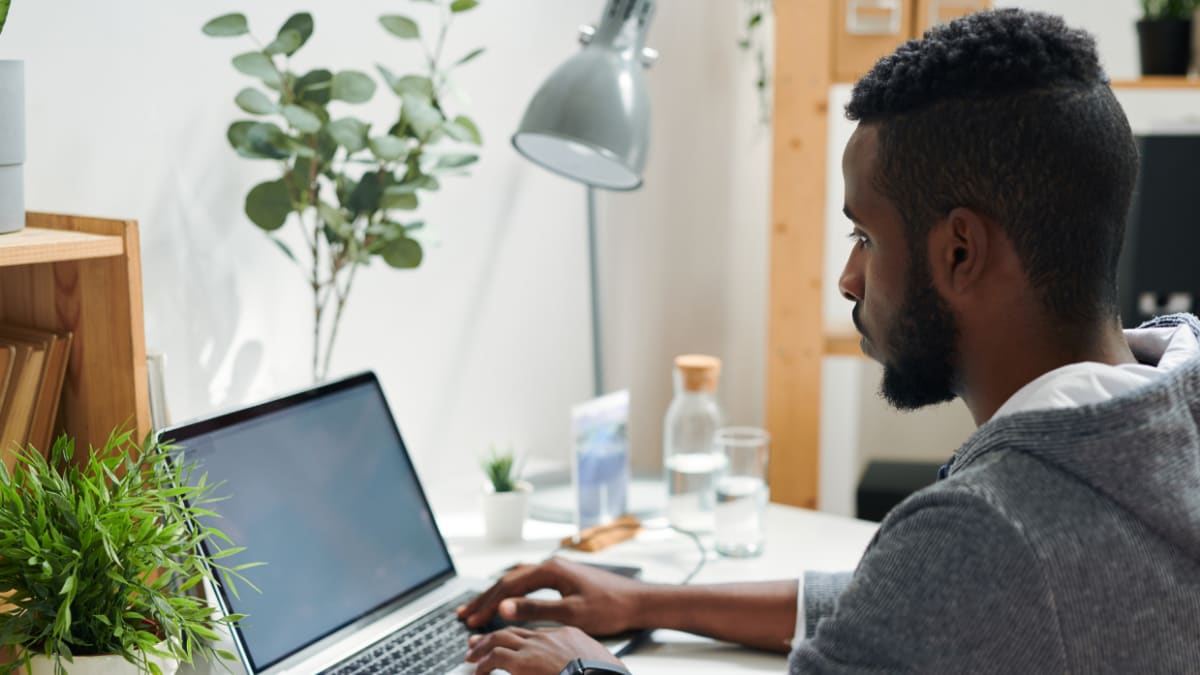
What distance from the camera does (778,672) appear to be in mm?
1191

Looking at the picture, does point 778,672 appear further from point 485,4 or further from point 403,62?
point 485,4

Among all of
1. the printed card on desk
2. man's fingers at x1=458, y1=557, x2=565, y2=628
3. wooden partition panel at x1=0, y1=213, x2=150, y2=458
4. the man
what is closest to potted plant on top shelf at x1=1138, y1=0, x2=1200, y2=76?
the printed card on desk

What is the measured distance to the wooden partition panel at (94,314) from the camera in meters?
1.04

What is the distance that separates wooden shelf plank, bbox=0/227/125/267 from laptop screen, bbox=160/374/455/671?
0.18 m

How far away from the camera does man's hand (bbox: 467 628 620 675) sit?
108 centimetres

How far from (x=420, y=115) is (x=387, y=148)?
6 centimetres

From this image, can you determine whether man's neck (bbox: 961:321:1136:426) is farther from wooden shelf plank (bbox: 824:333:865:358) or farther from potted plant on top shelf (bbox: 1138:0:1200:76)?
potted plant on top shelf (bbox: 1138:0:1200:76)

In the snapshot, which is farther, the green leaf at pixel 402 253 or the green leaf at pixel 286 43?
the green leaf at pixel 402 253

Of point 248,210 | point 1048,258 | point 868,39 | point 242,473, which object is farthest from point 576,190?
point 1048,258

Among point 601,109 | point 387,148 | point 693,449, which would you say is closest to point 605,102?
point 601,109

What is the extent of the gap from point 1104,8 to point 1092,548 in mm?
2270

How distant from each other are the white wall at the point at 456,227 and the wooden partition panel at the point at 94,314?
224 millimetres

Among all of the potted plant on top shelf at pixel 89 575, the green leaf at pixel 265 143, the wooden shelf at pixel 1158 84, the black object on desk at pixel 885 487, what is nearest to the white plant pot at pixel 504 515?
the green leaf at pixel 265 143

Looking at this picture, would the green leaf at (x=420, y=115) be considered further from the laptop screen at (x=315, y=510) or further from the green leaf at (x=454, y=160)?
the laptop screen at (x=315, y=510)
